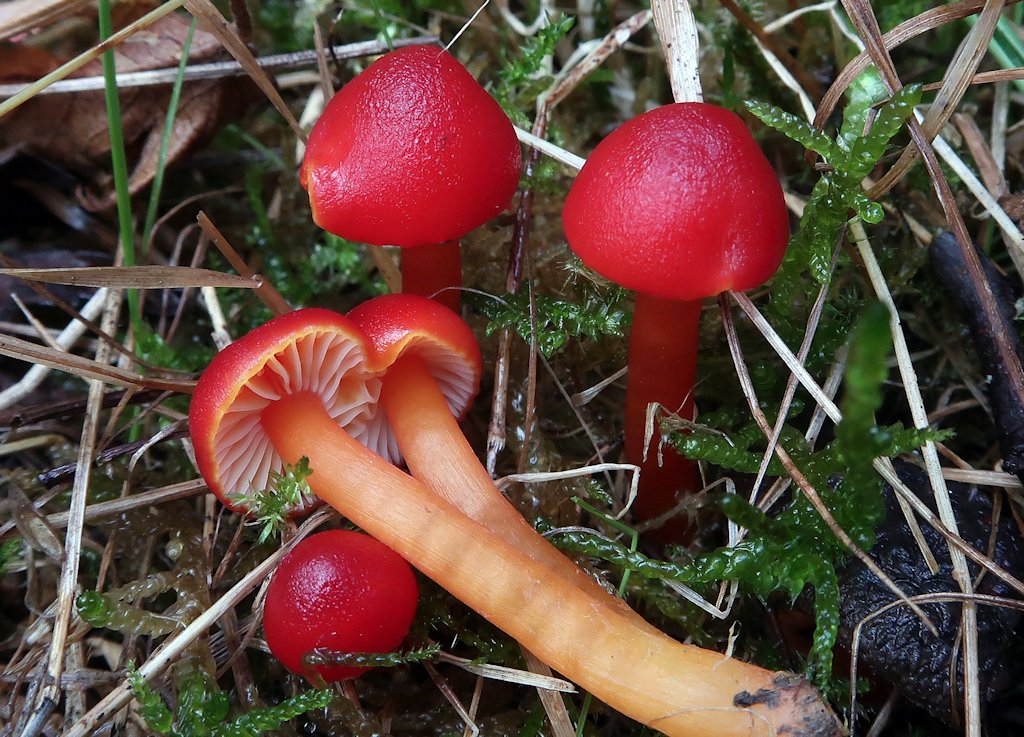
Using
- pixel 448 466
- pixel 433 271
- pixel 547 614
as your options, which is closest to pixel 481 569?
pixel 547 614

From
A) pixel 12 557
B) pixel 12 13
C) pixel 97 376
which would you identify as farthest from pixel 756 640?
pixel 12 13

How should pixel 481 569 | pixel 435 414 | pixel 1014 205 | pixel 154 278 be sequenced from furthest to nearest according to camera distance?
pixel 1014 205 < pixel 154 278 < pixel 435 414 < pixel 481 569

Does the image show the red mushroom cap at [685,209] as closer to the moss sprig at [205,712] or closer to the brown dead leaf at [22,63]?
the moss sprig at [205,712]

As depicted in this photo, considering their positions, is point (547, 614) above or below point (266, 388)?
below

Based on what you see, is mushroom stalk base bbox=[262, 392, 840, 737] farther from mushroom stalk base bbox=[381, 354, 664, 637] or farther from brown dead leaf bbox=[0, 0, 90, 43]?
brown dead leaf bbox=[0, 0, 90, 43]

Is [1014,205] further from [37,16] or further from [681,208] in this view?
[37,16]

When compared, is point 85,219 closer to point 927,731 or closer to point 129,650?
point 129,650

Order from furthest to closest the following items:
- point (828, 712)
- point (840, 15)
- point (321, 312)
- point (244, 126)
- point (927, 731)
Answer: point (244, 126) → point (840, 15) → point (927, 731) → point (321, 312) → point (828, 712)
